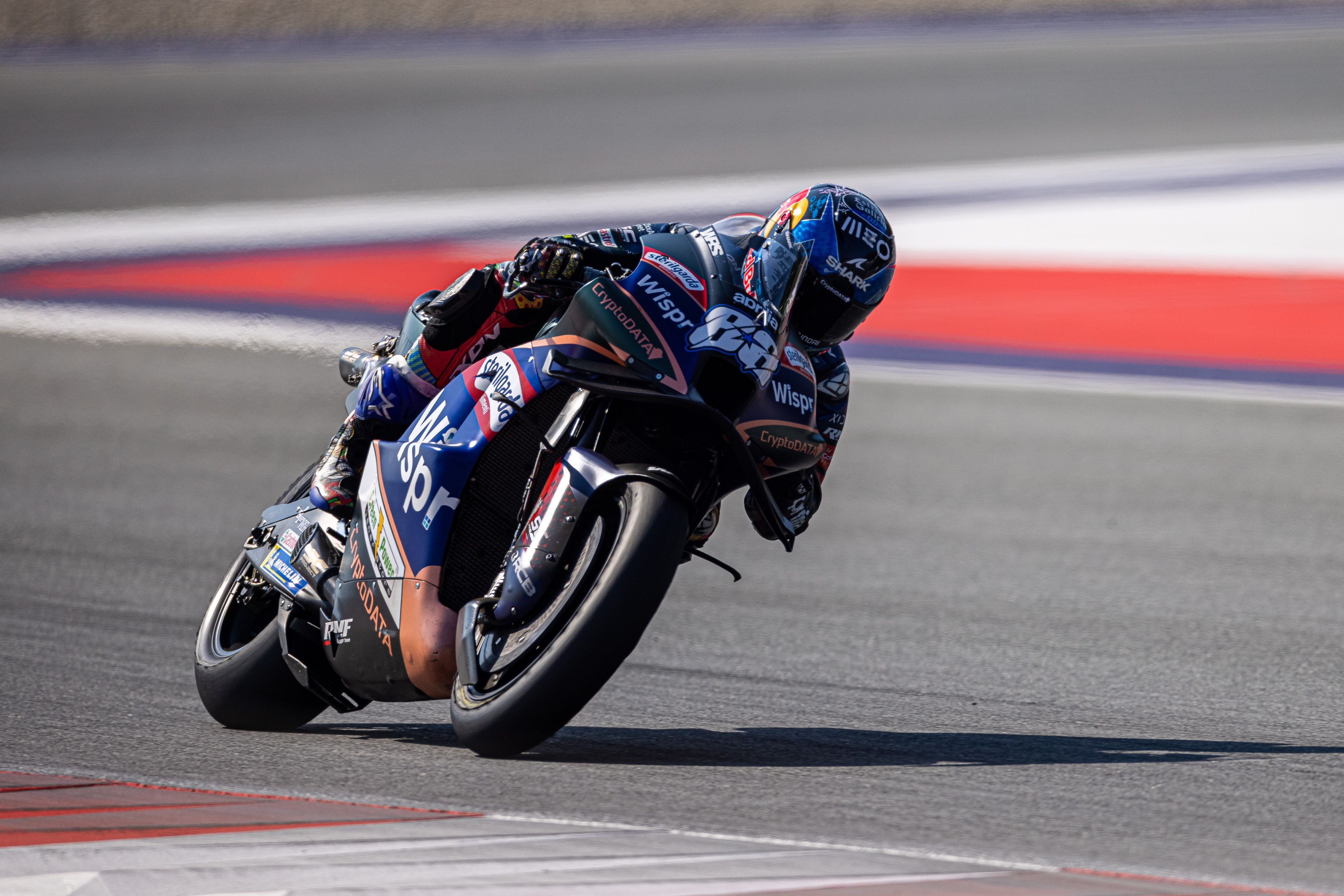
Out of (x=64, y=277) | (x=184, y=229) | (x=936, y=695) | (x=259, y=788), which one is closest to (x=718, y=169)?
(x=184, y=229)

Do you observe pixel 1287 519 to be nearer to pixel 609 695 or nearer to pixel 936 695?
pixel 936 695

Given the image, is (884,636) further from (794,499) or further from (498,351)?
(498,351)

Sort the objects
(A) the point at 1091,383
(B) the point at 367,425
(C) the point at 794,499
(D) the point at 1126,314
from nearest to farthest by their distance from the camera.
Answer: (C) the point at 794,499 → (B) the point at 367,425 → (A) the point at 1091,383 → (D) the point at 1126,314

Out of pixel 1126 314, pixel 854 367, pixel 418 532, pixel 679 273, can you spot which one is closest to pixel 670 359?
pixel 679 273

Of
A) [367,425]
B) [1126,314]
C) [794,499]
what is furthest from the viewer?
[1126,314]

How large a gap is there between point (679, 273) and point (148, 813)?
61.3 inches

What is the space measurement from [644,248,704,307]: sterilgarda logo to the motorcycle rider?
0.11 m

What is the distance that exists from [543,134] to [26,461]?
28.2 feet

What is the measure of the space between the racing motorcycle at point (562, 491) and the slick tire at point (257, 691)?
204 mm

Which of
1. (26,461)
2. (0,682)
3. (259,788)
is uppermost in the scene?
(259,788)

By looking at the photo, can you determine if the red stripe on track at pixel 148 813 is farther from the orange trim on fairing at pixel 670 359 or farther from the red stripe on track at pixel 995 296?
the red stripe on track at pixel 995 296

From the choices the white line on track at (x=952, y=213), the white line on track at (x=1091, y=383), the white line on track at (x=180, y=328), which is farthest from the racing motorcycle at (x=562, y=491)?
the white line on track at (x=952, y=213)

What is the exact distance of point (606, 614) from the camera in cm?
331

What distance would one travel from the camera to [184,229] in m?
13.8
